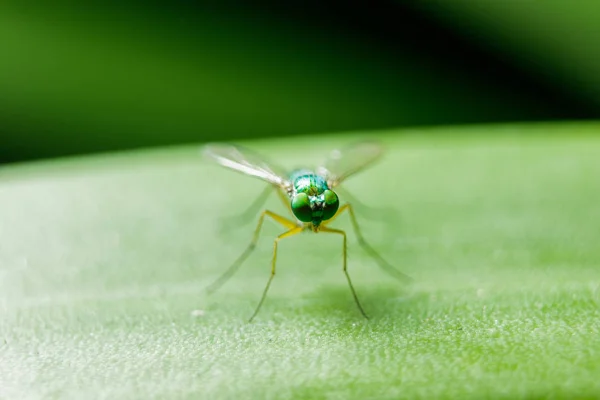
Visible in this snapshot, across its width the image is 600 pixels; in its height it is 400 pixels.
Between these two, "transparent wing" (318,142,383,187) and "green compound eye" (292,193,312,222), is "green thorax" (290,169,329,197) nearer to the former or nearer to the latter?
"green compound eye" (292,193,312,222)

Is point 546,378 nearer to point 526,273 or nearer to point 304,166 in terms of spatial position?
point 526,273

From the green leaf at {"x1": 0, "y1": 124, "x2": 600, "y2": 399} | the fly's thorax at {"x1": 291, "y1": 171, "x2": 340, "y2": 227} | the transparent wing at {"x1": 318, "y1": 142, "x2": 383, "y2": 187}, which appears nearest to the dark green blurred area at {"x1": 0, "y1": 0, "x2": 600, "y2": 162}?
the green leaf at {"x1": 0, "y1": 124, "x2": 600, "y2": 399}

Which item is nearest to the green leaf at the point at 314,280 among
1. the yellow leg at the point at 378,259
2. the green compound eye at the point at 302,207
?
the yellow leg at the point at 378,259

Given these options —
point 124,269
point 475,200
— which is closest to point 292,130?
point 475,200

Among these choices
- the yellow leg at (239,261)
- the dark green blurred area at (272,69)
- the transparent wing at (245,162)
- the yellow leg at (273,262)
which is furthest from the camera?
the dark green blurred area at (272,69)

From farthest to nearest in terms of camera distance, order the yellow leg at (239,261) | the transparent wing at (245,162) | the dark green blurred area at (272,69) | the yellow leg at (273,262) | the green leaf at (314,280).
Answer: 1. the dark green blurred area at (272,69)
2. the transparent wing at (245,162)
3. the yellow leg at (239,261)
4. the yellow leg at (273,262)
5. the green leaf at (314,280)

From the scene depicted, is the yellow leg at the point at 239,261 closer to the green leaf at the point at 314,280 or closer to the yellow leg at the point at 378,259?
the green leaf at the point at 314,280
